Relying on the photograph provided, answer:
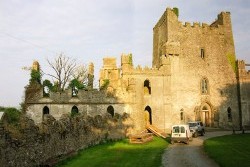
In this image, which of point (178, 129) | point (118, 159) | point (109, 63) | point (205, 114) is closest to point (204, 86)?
point (205, 114)

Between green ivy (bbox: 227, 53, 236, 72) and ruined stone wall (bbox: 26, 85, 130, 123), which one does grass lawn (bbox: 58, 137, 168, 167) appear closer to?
ruined stone wall (bbox: 26, 85, 130, 123)

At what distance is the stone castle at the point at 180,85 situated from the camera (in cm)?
3812

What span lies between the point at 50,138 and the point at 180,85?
27.2 m

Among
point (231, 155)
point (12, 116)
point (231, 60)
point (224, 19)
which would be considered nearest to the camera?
point (231, 155)

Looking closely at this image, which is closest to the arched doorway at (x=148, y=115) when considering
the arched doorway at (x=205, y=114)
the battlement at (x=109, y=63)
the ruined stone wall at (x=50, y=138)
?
the arched doorway at (x=205, y=114)

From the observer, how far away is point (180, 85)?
4288 centimetres

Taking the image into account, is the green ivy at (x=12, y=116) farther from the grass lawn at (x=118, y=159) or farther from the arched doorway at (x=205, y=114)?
the arched doorway at (x=205, y=114)

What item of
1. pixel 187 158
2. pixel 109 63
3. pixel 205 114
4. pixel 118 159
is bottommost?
pixel 118 159

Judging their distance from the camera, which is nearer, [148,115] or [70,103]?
[70,103]

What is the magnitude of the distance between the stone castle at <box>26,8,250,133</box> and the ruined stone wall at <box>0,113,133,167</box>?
19.1ft

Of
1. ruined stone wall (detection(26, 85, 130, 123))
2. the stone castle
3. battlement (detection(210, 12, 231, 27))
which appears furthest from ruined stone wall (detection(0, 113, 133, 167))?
battlement (detection(210, 12, 231, 27))

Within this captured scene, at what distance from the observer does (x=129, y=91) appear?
38406 millimetres

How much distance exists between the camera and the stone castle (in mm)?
38125

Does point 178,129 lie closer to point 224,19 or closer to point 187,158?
point 187,158
